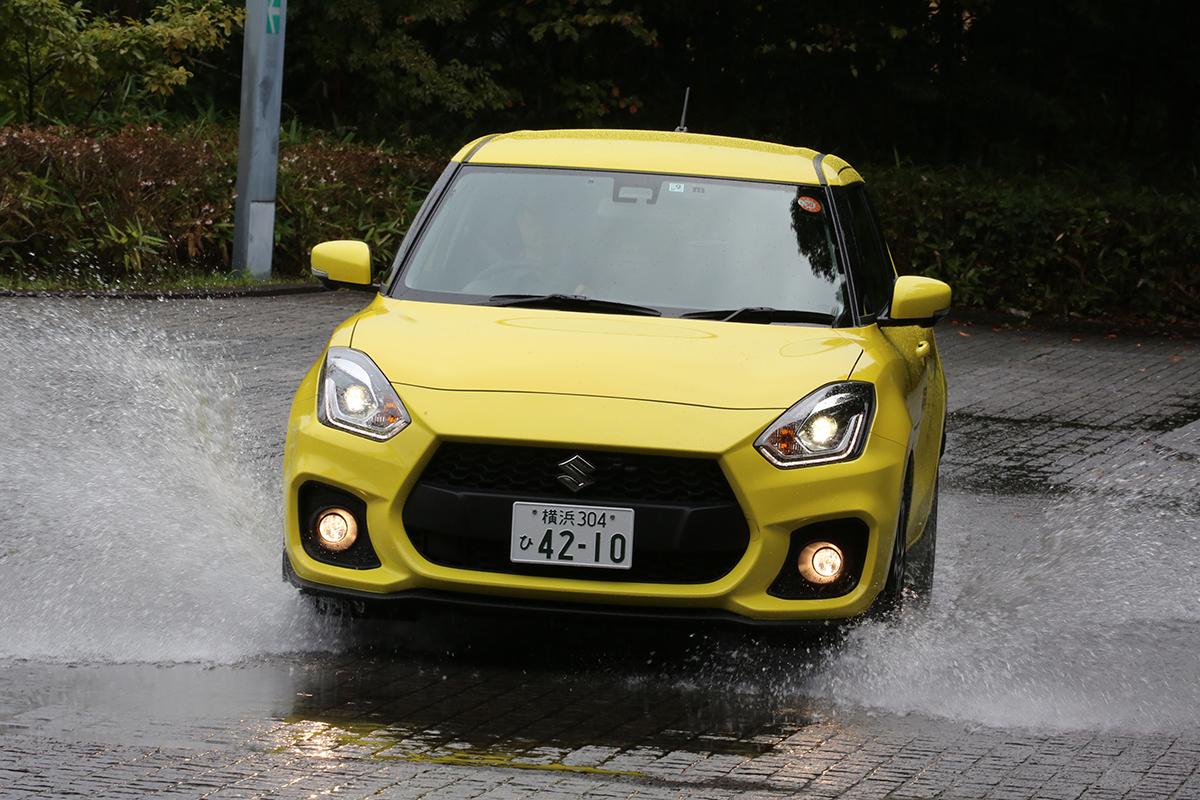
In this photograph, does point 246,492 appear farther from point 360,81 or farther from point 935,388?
point 360,81

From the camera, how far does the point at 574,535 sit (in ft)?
18.7

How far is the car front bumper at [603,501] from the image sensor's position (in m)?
5.70

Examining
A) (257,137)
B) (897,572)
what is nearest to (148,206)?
(257,137)

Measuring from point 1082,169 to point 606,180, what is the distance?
1908 centimetres

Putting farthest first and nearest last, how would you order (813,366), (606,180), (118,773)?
(606,180) < (813,366) < (118,773)

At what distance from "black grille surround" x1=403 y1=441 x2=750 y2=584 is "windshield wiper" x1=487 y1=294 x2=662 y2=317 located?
102cm

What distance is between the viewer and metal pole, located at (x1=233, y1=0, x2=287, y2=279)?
58.5 ft

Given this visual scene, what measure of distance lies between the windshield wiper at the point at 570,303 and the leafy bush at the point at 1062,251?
13.8m

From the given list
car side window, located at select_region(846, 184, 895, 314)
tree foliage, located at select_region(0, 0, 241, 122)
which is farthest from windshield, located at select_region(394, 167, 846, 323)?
tree foliage, located at select_region(0, 0, 241, 122)

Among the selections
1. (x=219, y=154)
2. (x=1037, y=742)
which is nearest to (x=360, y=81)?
(x=219, y=154)

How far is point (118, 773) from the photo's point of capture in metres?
4.81

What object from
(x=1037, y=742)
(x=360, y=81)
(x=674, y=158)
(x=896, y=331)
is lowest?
(x=360, y=81)

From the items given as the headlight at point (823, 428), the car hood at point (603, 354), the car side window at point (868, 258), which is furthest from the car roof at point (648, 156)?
the headlight at point (823, 428)

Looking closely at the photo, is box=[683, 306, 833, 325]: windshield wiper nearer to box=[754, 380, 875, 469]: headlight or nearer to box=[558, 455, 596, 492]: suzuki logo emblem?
box=[754, 380, 875, 469]: headlight
